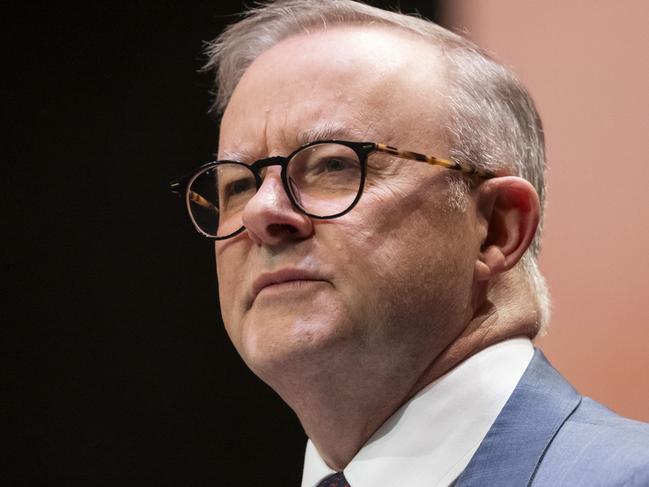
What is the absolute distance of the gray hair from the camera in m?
1.35

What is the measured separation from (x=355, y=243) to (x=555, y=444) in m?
0.36

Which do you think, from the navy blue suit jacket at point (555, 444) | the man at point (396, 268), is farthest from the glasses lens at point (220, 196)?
the navy blue suit jacket at point (555, 444)

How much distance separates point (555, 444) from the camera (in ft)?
3.82

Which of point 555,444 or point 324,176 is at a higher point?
point 324,176

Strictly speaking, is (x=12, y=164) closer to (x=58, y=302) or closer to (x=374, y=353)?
(x=58, y=302)

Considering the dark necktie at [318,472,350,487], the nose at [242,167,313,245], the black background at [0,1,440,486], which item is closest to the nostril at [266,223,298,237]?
the nose at [242,167,313,245]

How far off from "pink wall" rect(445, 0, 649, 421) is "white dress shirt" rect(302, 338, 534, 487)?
14.0 inches

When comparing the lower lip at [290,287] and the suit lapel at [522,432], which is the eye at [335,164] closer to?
the lower lip at [290,287]

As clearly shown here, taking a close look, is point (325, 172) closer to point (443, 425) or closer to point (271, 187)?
point (271, 187)

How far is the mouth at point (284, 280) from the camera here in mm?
1229

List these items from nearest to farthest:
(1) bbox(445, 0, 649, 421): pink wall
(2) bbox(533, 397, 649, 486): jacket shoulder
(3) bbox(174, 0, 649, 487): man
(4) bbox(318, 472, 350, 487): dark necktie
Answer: (2) bbox(533, 397, 649, 486): jacket shoulder, (3) bbox(174, 0, 649, 487): man, (4) bbox(318, 472, 350, 487): dark necktie, (1) bbox(445, 0, 649, 421): pink wall

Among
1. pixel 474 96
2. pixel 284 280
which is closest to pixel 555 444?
pixel 284 280

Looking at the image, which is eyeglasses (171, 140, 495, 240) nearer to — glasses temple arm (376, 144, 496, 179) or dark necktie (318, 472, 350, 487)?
glasses temple arm (376, 144, 496, 179)

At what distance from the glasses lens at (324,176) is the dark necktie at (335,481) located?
0.39 m
